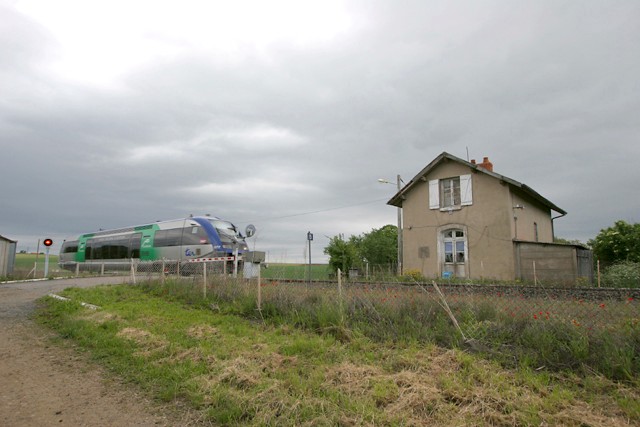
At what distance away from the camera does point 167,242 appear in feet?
71.5

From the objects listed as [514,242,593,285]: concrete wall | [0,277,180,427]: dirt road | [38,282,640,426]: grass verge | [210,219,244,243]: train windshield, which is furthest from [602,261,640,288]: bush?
[210,219,244,243]: train windshield

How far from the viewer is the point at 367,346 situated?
5.54 meters

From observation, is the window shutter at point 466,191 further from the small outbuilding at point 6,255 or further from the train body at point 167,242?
the small outbuilding at point 6,255

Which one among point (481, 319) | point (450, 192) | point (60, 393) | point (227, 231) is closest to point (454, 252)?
point (450, 192)

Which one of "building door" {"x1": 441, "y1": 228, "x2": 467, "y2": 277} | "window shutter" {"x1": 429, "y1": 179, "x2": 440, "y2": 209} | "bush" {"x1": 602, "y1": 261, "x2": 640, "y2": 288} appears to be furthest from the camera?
"window shutter" {"x1": 429, "y1": 179, "x2": 440, "y2": 209}

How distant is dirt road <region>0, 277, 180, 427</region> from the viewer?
3.62 metres

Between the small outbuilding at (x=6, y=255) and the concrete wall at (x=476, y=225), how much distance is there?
20.8 m

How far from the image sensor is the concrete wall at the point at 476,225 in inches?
709

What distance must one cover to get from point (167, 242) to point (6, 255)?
7960mm

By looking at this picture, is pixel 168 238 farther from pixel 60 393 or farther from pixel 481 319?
pixel 481 319

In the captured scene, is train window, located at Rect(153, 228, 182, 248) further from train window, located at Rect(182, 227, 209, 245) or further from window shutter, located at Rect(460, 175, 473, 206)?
window shutter, located at Rect(460, 175, 473, 206)

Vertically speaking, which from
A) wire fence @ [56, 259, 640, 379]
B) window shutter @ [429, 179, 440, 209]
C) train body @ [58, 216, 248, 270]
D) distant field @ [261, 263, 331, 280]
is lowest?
wire fence @ [56, 259, 640, 379]

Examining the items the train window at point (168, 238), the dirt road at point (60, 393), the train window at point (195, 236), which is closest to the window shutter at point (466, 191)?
the train window at point (195, 236)

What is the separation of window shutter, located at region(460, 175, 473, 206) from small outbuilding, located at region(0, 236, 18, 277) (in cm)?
2333
